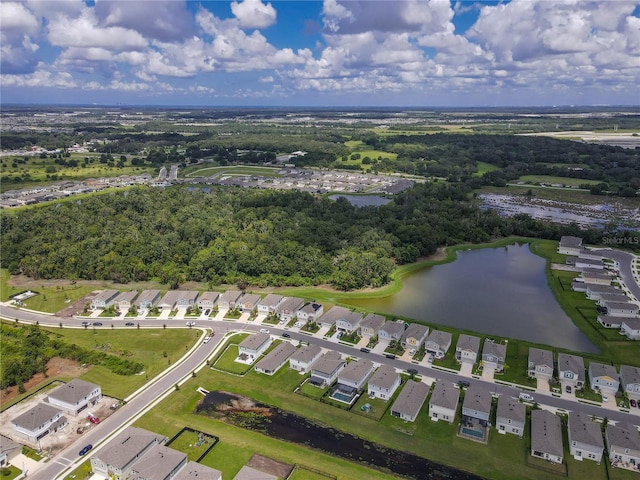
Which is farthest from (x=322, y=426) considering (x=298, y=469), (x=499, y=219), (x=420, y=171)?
(x=420, y=171)

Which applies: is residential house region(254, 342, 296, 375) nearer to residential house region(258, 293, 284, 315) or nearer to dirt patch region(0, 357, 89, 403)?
residential house region(258, 293, 284, 315)

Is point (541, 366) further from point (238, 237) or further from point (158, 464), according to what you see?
point (238, 237)

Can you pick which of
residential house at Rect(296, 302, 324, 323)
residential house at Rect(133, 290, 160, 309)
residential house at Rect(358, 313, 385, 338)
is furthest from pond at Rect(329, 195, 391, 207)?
residential house at Rect(358, 313, 385, 338)

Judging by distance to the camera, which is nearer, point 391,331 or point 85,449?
point 85,449

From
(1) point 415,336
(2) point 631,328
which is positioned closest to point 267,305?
(1) point 415,336

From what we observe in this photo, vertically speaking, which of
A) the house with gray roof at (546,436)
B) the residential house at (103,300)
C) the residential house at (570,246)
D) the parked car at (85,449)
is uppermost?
the residential house at (570,246)

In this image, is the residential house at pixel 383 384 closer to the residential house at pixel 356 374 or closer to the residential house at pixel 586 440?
the residential house at pixel 356 374

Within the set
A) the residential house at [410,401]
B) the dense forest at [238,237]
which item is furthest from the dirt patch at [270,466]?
the dense forest at [238,237]
